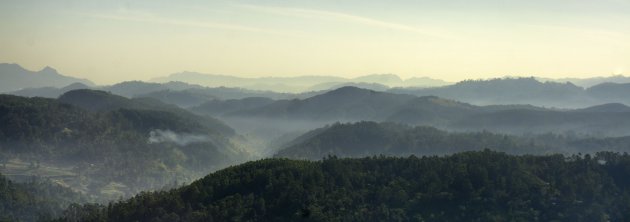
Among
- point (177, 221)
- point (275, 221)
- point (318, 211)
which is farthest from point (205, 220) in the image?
point (318, 211)

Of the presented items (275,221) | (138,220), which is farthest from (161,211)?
(275,221)

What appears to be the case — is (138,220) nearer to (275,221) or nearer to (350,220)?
(275,221)

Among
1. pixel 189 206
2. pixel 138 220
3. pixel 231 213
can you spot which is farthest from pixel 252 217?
pixel 138 220

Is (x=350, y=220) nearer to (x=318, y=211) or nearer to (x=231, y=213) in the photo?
(x=318, y=211)

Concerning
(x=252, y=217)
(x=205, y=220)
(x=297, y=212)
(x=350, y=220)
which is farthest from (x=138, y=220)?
(x=350, y=220)

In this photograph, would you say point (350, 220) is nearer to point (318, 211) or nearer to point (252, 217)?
point (318, 211)

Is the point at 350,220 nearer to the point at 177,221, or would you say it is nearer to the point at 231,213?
the point at 231,213
